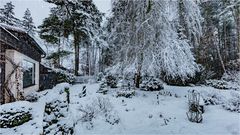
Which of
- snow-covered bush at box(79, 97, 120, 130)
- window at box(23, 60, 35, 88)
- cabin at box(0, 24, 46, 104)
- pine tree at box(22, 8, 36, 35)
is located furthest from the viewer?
pine tree at box(22, 8, 36, 35)

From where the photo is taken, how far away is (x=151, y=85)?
33.8 feet

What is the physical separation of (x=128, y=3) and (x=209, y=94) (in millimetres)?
5298

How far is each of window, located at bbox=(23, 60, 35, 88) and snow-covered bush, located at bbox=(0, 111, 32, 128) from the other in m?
4.95

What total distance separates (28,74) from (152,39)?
7502 mm

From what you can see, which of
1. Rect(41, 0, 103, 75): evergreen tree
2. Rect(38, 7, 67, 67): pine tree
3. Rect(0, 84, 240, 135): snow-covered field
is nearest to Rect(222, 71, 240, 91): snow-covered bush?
Rect(0, 84, 240, 135): snow-covered field

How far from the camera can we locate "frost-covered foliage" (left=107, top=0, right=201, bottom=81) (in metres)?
8.78

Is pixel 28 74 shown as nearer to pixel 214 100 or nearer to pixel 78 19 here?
pixel 78 19

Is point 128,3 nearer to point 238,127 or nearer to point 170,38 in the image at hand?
point 170,38

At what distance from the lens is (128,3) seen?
949 cm

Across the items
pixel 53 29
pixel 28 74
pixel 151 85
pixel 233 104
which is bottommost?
pixel 233 104

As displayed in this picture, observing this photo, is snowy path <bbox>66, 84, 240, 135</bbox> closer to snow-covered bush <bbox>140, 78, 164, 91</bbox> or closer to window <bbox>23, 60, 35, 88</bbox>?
snow-covered bush <bbox>140, 78, 164, 91</bbox>

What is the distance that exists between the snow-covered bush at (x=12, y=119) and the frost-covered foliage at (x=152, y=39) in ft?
15.6

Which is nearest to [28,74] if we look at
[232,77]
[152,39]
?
[152,39]

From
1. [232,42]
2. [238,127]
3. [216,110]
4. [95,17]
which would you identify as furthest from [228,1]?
[238,127]
